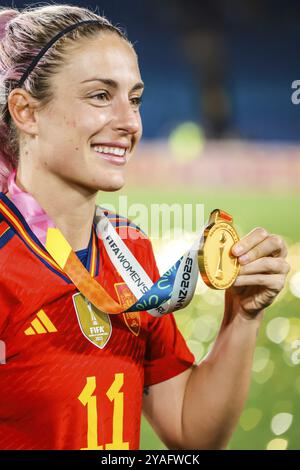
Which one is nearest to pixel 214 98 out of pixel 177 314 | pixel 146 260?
pixel 177 314

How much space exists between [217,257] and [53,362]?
0.40 metres

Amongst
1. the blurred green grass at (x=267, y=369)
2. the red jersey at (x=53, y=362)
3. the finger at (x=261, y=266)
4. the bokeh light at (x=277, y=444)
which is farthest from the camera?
the blurred green grass at (x=267, y=369)

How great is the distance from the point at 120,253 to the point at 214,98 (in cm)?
1215

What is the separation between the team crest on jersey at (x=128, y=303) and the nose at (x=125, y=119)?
354 millimetres

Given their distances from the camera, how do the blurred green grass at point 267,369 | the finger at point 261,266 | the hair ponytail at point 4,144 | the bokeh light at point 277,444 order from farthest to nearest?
the blurred green grass at point 267,369 → the bokeh light at point 277,444 → the hair ponytail at point 4,144 → the finger at point 261,266

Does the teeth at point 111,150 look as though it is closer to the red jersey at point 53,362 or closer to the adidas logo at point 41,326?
the red jersey at point 53,362

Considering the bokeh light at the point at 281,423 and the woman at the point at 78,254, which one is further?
the bokeh light at the point at 281,423

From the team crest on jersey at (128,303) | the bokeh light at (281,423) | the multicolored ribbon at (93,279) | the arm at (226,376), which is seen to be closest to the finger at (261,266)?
the arm at (226,376)

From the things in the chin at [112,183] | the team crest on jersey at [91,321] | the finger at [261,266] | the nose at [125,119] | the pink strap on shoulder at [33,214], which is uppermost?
the nose at [125,119]

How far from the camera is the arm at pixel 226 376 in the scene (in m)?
1.72

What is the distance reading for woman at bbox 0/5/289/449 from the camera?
64.0 inches

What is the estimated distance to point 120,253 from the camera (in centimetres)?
182

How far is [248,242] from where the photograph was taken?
1.70 meters
